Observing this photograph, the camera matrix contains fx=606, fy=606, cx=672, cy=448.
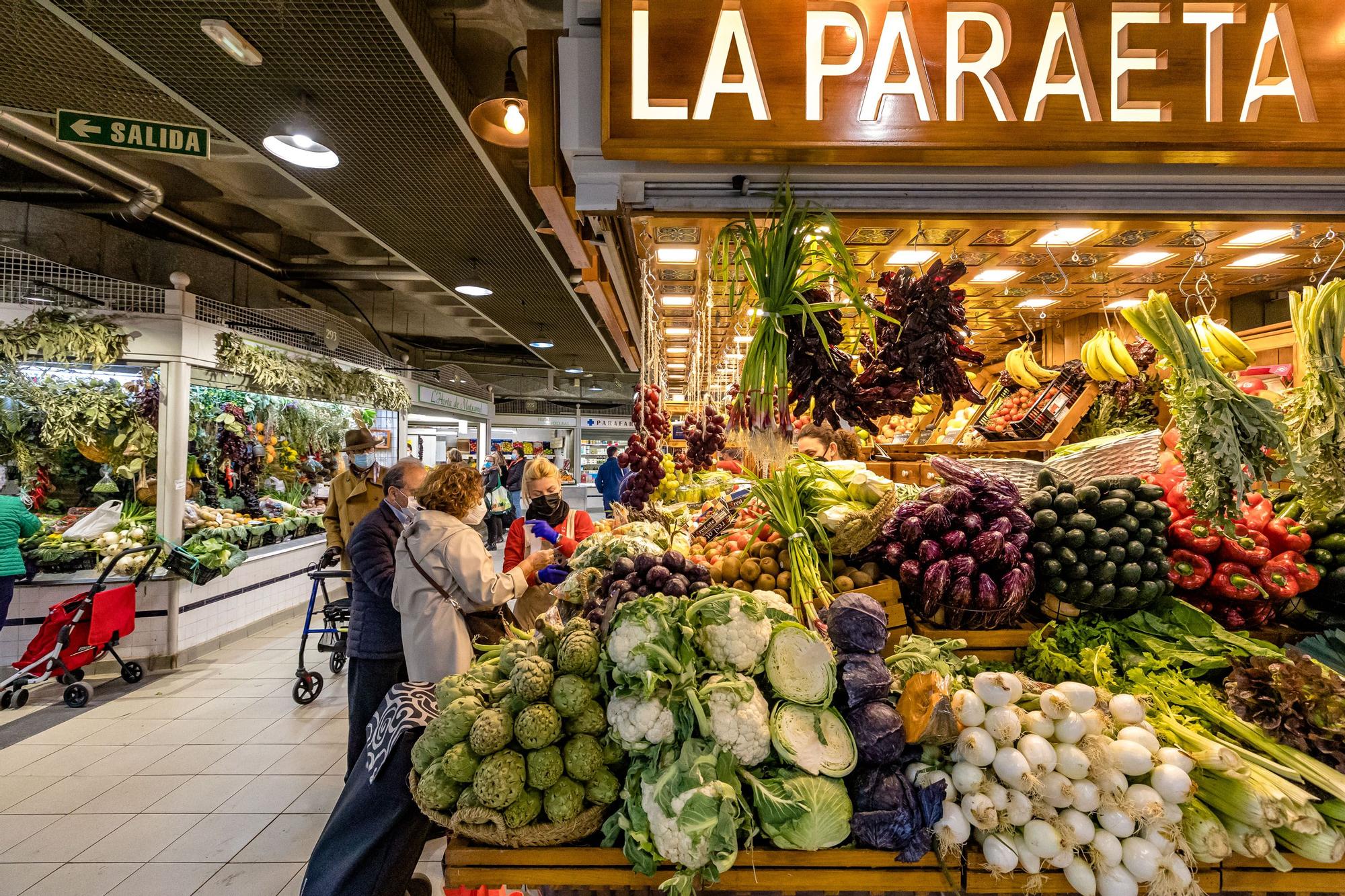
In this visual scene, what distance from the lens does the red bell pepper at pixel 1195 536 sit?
1982 mm

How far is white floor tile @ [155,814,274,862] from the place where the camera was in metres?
2.92

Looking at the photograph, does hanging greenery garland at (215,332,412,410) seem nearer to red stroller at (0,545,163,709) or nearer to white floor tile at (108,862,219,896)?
red stroller at (0,545,163,709)

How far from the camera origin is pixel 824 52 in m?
1.55

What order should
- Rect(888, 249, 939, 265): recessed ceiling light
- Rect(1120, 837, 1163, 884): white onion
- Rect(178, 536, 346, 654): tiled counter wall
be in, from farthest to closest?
Rect(178, 536, 346, 654): tiled counter wall → Rect(888, 249, 939, 265): recessed ceiling light → Rect(1120, 837, 1163, 884): white onion

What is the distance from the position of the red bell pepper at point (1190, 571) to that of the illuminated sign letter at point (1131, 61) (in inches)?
52.8

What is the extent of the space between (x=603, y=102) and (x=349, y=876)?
2.11 metres

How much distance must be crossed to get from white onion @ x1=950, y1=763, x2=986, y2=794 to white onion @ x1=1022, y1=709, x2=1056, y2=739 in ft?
0.51

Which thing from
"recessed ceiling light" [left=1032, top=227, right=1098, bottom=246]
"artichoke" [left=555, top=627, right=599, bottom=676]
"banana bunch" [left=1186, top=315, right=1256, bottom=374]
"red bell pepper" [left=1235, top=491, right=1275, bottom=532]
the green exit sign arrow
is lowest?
"artichoke" [left=555, top=627, right=599, bottom=676]

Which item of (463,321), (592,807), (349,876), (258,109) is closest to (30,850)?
(349,876)

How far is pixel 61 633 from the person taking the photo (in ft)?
15.0

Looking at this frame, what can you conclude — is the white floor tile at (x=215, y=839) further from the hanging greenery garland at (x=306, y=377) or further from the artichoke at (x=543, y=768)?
the hanging greenery garland at (x=306, y=377)

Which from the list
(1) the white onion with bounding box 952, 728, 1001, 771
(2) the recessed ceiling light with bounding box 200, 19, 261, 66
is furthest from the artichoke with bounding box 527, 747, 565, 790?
(2) the recessed ceiling light with bounding box 200, 19, 261, 66

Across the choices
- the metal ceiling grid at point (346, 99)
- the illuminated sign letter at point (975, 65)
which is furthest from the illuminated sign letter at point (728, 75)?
the metal ceiling grid at point (346, 99)

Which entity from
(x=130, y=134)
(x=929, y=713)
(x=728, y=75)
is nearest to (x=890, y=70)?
(x=728, y=75)
